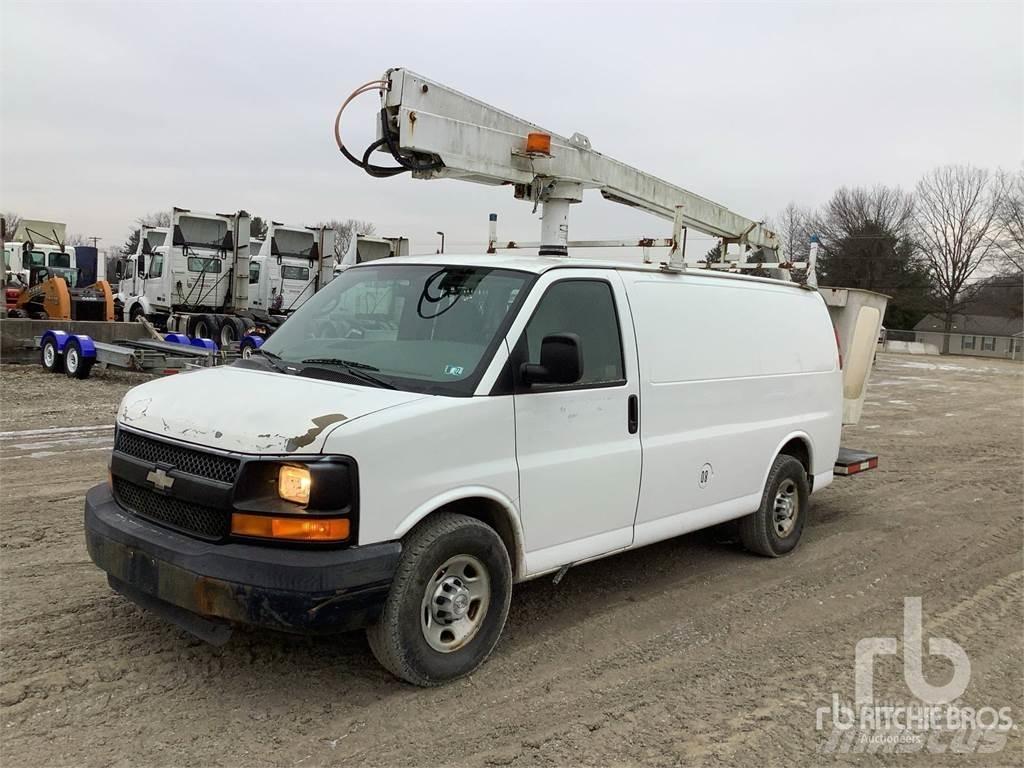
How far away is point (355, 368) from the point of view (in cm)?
414

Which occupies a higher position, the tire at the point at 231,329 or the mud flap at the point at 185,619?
the tire at the point at 231,329

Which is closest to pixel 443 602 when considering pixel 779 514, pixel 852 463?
pixel 779 514

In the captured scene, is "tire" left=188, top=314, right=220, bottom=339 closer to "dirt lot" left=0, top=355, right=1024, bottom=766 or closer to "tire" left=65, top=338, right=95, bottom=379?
"tire" left=65, top=338, right=95, bottom=379

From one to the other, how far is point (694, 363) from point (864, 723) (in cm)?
227

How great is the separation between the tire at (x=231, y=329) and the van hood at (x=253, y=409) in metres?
19.4

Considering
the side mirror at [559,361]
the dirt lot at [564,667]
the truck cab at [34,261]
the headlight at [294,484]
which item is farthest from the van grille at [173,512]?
the truck cab at [34,261]

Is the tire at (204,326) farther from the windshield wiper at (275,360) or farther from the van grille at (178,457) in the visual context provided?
the van grille at (178,457)

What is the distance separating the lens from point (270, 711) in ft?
11.7

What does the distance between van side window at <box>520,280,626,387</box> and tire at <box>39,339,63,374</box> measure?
45.2 feet

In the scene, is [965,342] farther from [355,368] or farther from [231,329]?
[355,368]

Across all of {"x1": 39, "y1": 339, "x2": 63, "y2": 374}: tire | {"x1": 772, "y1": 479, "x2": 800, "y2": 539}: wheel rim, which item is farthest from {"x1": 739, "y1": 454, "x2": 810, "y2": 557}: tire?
{"x1": 39, "y1": 339, "x2": 63, "y2": 374}: tire

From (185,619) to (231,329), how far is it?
20424 mm

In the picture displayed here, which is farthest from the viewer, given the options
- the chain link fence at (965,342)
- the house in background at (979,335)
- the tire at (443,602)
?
the house in background at (979,335)

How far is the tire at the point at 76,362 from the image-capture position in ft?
47.9
